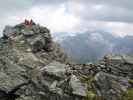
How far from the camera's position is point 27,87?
1834 inches

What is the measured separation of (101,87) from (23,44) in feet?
62.5

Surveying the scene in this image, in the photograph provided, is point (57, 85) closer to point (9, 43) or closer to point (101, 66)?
point (101, 66)

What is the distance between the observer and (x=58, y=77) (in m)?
46.7

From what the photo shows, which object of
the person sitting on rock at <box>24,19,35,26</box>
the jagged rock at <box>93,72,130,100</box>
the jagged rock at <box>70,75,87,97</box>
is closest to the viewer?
the jagged rock at <box>70,75,87,97</box>

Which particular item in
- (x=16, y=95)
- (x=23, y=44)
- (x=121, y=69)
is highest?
(x=23, y=44)

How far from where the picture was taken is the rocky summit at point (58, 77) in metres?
44.5

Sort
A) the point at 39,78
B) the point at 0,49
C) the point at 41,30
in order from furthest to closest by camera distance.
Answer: the point at 41,30 → the point at 0,49 → the point at 39,78

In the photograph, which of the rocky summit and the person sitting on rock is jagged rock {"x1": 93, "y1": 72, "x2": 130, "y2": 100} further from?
the person sitting on rock

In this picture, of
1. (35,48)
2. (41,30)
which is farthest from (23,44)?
(41,30)

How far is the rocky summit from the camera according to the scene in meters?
44.5

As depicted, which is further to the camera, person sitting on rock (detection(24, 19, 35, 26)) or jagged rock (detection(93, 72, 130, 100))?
person sitting on rock (detection(24, 19, 35, 26))

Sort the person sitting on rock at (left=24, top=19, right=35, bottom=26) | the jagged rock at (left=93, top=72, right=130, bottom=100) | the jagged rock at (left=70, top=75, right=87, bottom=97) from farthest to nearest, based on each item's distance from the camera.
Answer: the person sitting on rock at (left=24, top=19, right=35, bottom=26), the jagged rock at (left=93, top=72, right=130, bottom=100), the jagged rock at (left=70, top=75, right=87, bottom=97)

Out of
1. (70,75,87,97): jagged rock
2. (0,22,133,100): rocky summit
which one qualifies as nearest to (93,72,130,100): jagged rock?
(0,22,133,100): rocky summit

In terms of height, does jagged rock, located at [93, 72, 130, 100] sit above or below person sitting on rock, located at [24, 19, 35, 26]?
below
